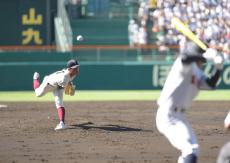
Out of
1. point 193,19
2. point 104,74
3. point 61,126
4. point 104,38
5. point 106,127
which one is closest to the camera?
point 61,126

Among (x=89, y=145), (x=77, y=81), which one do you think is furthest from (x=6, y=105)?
(x=89, y=145)

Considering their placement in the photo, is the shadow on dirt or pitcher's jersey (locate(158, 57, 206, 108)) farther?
the shadow on dirt

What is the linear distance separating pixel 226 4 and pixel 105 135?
Result: 17183mm

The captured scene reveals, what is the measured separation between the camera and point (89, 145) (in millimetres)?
12031

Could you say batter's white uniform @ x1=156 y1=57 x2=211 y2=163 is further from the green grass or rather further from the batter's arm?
the green grass

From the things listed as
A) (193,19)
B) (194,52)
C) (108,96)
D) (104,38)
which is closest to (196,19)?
(193,19)

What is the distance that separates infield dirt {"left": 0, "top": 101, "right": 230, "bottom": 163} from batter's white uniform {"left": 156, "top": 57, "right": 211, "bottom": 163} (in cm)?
222

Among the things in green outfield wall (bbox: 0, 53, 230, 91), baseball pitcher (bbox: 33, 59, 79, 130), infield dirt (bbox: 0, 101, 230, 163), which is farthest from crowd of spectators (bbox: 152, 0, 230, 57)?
baseball pitcher (bbox: 33, 59, 79, 130)

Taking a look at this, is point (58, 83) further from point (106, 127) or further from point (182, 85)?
point (182, 85)

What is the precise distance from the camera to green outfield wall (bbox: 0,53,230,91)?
25.2 meters

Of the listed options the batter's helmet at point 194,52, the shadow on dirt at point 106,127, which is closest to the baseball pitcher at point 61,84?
the shadow on dirt at point 106,127

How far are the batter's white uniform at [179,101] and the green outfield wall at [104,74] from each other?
17003 mm

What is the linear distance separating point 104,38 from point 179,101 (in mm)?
21952

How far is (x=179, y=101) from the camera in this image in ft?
27.0
